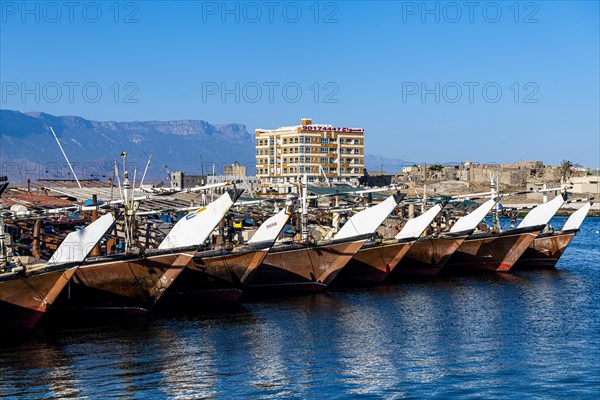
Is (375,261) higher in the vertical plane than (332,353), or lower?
higher

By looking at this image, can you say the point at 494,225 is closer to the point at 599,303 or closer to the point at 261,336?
the point at 599,303

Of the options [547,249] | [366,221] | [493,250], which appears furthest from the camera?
[547,249]

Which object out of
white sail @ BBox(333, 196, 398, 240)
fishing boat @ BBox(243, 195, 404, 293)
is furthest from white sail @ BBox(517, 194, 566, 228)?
fishing boat @ BBox(243, 195, 404, 293)

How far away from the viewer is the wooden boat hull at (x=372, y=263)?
5706 cm

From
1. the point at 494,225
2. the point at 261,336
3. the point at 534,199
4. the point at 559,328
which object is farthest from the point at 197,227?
the point at 534,199

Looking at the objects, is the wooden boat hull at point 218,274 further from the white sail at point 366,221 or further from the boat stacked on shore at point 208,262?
the white sail at point 366,221

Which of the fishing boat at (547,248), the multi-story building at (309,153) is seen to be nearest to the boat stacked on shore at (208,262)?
the fishing boat at (547,248)

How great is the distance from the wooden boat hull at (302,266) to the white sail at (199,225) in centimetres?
650

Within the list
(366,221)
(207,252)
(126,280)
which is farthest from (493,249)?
(126,280)

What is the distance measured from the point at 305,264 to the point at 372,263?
744 cm

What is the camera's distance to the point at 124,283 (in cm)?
4128

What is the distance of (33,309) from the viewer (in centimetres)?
3775

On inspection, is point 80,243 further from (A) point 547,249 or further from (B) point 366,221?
(A) point 547,249

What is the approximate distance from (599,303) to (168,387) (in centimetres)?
3029
